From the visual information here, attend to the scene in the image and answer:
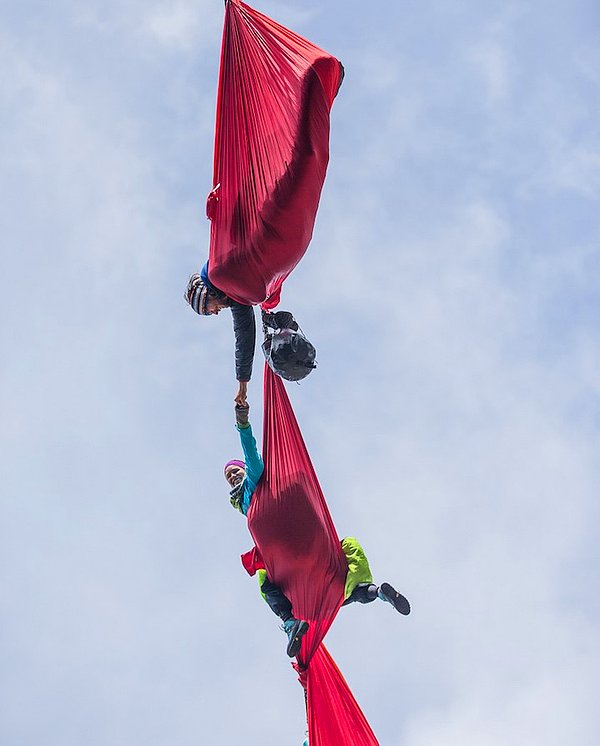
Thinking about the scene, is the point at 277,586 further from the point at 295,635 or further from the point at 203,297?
the point at 203,297

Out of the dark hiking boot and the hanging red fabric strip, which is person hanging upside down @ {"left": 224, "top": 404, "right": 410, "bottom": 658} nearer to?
the dark hiking boot

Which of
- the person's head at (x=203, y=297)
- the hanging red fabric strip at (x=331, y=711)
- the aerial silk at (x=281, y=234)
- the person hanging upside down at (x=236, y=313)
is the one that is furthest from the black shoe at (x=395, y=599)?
the person's head at (x=203, y=297)

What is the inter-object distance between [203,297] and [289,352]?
456 millimetres

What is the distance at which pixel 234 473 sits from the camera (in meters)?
5.15

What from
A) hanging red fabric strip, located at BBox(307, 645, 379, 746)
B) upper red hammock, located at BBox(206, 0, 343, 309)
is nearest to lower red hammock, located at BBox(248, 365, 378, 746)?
hanging red fabric strip, located at BBox(307, 645, 379, 746)

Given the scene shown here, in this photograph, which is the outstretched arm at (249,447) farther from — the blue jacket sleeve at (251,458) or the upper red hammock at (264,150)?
the upper red hammock at (264,150)

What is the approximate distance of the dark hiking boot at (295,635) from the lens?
4.32m

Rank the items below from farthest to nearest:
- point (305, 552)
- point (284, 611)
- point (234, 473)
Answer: point (234, 473) < point (284, 611) < point (305, 552)

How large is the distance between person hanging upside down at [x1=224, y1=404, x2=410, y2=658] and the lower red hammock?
2.6 inches

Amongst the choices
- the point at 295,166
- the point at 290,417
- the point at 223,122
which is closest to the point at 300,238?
the point at 295,166

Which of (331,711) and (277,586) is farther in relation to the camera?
(277,586)

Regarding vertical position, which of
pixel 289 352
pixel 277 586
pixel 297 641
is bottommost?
pixel 297 641

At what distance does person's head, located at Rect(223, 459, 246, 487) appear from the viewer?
511 centimetres

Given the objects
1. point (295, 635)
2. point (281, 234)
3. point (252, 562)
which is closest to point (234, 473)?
point (252, 562)
